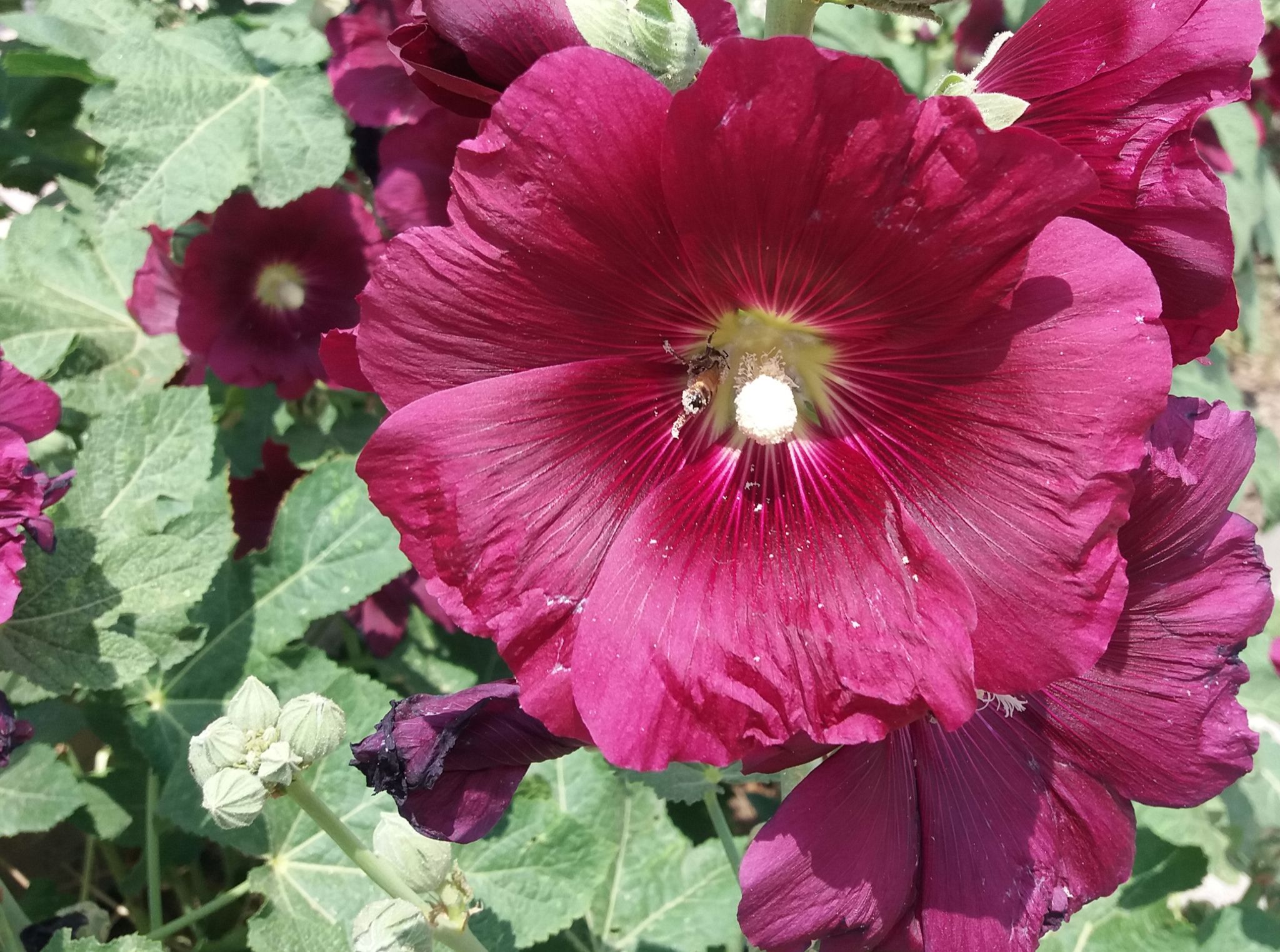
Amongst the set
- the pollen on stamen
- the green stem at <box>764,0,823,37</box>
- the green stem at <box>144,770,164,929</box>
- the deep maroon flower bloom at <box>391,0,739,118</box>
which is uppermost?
the green stem at <box>764,0,823,37</box>

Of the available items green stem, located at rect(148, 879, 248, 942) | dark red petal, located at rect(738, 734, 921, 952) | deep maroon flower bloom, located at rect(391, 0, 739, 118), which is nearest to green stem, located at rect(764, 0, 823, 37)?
deep maroon flower bloom, located at rect(391, 0, 739, 118)

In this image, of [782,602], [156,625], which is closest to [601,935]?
[156,625]

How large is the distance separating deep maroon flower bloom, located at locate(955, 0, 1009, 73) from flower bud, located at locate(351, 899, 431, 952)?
7.60ft

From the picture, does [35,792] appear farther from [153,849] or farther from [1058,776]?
[1058,776]

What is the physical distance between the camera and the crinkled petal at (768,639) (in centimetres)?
81

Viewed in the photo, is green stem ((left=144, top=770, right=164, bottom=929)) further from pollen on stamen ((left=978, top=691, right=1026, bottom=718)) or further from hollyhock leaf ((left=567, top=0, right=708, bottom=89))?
hollyhock leaf ((left=567, top=0, right=708, bottom=89))

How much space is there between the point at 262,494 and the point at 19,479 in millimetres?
1135

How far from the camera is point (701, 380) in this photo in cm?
100

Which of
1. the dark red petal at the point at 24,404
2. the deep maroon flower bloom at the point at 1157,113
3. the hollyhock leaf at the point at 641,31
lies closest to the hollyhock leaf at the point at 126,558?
the dark red petal at the point at 24,404

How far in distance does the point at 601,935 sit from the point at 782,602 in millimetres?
1221

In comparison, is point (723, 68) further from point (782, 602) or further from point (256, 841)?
point (256, 841)

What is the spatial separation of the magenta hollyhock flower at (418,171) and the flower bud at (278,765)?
3.07 ft

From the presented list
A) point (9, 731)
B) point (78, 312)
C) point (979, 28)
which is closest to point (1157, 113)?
point (9, 731)

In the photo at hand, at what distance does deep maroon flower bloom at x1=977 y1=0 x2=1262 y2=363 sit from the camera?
81 centimetres
